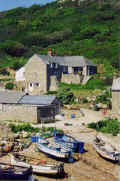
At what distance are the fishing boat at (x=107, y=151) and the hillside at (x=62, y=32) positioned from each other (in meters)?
43.4

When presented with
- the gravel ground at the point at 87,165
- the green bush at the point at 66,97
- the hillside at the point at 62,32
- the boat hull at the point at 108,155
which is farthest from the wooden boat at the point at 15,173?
the hillside at the point at 62,32

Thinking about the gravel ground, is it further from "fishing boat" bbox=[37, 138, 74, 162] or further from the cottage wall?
the cottage wall

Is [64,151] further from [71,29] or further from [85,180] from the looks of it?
[71,29]

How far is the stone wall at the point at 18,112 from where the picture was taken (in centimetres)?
3206

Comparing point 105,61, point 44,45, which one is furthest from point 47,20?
point 105,61

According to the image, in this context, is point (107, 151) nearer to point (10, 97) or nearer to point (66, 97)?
point (10, 97)

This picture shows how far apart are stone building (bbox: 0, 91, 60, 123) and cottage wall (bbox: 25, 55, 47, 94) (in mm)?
18084

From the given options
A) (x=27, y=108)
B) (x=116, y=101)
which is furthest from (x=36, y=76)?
(x=27, y=108)

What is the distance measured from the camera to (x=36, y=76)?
5325cm

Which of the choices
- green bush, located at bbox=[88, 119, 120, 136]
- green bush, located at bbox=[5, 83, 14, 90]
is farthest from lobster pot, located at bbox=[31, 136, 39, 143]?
green bush, located at bbox=[5, 83, 14, 90]

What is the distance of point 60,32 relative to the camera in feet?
348

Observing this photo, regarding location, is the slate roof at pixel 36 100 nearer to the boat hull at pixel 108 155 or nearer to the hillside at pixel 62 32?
the boat hull at pixel 108 155

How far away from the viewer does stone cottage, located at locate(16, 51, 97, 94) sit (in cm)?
5253

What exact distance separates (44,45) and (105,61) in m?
35.5
